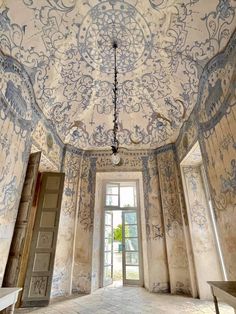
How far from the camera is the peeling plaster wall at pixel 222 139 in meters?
2.50

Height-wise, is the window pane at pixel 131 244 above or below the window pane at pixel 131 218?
below

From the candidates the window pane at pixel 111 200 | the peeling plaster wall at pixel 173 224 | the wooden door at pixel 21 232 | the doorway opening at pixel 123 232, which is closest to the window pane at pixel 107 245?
the doorway opening at pixel 123 232

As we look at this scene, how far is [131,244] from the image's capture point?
5.11 metres

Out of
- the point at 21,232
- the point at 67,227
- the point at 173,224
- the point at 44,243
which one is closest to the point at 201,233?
the point at 173,224

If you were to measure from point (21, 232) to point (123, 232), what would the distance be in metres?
3.01

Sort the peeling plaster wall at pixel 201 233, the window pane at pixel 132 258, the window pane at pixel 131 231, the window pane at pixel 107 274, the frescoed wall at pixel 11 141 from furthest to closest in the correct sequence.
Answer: the window pane at pixel 131 231 → the window pane at pixel 132 258 → the window pane at pixel 107 274 → the peeling plaster wall at pixel 201 233 → the frescoed wall at pixel 11 141

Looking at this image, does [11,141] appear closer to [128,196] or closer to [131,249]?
[128,196]

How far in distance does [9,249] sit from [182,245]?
3458 millimetres

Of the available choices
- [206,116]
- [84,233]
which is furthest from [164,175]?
[84,233]

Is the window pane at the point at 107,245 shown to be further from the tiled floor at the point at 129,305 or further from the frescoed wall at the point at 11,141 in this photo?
the frescoed wall at the point at 11,141

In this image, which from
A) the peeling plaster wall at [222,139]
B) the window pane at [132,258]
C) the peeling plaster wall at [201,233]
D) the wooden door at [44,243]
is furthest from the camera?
the window pane at [132,258]

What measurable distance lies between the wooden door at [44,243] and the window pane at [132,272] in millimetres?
2170

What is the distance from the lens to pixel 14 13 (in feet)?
8.70

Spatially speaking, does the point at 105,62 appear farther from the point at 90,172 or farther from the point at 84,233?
the point at 84,233
